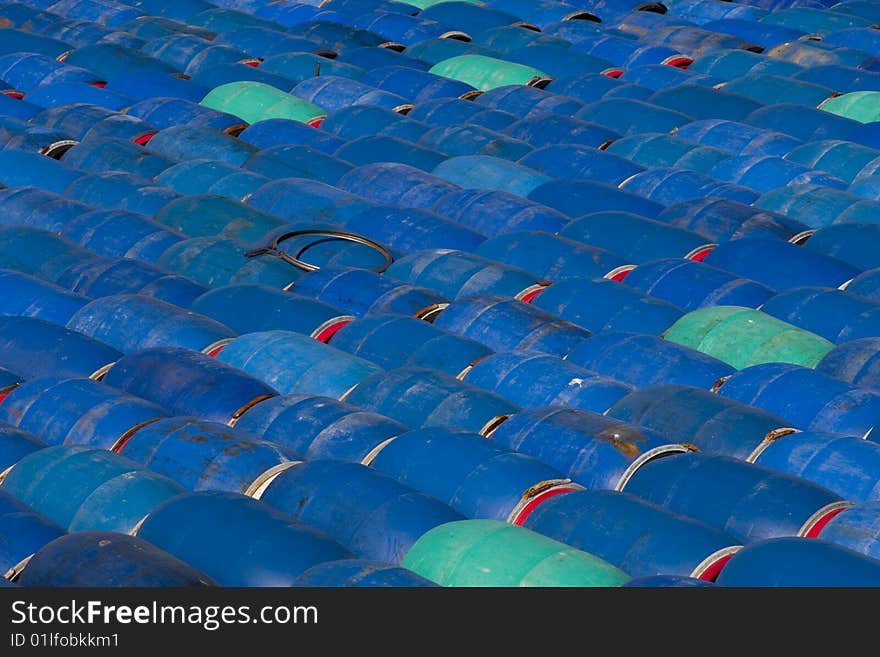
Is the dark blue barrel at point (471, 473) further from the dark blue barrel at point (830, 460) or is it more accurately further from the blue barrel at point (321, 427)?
the dark blue barrel at point (830, 460)

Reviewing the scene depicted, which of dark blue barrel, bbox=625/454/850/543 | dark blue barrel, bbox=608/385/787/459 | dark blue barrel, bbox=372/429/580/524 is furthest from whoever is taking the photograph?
dark blue barrel, bbox=608/385/787/459

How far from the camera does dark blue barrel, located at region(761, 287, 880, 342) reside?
30.3 meters

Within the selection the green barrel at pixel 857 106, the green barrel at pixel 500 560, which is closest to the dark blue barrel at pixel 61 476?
the green barrel at pixel 500 560

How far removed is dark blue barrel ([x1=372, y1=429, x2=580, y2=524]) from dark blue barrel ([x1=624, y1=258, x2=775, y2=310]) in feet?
26.7

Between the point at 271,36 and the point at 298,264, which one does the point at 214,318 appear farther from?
the point at 271,36

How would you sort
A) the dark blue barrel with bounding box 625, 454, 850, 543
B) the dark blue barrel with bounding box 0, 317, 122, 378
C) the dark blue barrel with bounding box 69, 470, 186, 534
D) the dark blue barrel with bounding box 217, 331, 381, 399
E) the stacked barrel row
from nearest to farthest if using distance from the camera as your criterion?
1. the stacked barrel row
2. the dark blue barrel with bounding box 625, 454, 850, 543
3. the dark blue barrel with bounding box 69, 470, 186, 534
4. the dark blue barrel with bounding box 217, 331, 381, 399
5. the dark blue barrel with bounding box 0, 317, 122, 378

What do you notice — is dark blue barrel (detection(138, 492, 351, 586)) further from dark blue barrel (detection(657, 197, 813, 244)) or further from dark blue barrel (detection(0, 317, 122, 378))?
dark blue barrel (detection(657, 197, 813, 244))

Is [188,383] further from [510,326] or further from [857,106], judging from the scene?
[857,106]

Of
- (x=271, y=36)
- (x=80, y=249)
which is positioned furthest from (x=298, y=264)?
(x=271, y=36)

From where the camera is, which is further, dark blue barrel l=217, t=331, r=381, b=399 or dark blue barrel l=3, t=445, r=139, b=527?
dark blue barrel l=217, t=331, r=381, b=399

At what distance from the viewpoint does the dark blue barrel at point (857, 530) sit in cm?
2238

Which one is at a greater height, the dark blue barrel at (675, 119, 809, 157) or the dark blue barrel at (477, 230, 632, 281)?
the dark blue barrel at (477, 230, 632, 281)

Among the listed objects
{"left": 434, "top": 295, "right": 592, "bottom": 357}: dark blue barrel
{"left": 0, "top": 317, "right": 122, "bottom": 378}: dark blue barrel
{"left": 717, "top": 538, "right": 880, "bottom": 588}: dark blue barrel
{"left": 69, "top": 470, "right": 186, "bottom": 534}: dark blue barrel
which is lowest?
{"left": 434, "top": 295, "right": 592, "bottom": 357}: dark blue barrel

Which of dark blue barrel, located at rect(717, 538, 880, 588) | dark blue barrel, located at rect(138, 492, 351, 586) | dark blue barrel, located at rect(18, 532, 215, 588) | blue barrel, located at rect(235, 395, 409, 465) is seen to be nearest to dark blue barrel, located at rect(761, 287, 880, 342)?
blue barrel, located at rect(235, 395, 409, 465)
